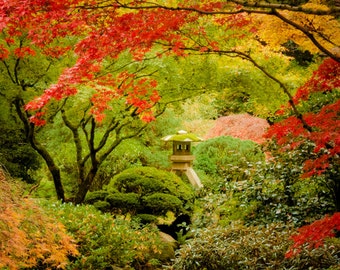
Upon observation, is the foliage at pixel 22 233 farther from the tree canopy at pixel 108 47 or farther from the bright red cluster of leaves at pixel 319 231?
the bright red cluster of leaves at pixel 319 231

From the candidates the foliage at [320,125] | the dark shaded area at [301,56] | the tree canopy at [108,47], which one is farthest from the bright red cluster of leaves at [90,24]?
the dark shaded area at [301,56]

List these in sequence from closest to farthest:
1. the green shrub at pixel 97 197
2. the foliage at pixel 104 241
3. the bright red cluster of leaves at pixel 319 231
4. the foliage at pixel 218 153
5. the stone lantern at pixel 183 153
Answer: the bright red cluster of leaves at pixel 319 231
the foliage at pixel 104 241
the green shrub at pixel 97 197
the stone lantern at pixel 183 153
the foliage at pixel 218 153

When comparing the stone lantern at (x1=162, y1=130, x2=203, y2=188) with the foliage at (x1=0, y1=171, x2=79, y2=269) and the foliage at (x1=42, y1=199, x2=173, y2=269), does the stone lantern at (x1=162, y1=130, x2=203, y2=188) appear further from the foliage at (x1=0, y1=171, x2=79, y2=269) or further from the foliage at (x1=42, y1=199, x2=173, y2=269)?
the foliage at (x1=0, y1=171, x2=79, y2=269)

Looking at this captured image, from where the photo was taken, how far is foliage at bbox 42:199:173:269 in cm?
616

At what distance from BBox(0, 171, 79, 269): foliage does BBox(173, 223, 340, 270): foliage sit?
1621 mm

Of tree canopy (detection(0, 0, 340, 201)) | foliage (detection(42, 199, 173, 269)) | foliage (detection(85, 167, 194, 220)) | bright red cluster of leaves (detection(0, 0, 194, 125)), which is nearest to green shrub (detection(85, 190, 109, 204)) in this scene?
foliage (detection(85, 167, 194, 220))

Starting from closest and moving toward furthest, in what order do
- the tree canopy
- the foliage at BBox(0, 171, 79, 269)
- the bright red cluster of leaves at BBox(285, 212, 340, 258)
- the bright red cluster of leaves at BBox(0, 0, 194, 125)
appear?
the foliage at BBox(0, 171, 79, 269) < the bright red cluster of leaves at BBox(285, 212, 340, 258) < the bright red cluster of leaves at BBox(0, 0, 194, 125) < the tree canopy

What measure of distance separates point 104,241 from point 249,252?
82.3 inches

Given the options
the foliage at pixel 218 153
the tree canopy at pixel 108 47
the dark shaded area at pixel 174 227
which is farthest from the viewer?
the foliage at pixel 218 153

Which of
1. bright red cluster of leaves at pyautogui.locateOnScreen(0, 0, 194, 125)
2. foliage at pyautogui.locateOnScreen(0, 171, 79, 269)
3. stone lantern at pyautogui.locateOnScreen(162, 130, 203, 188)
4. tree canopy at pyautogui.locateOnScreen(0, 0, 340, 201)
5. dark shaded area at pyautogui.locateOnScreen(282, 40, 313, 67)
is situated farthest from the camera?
dark shaded area at pyautogui.locateOnScreen(282, 40, 313, 67)

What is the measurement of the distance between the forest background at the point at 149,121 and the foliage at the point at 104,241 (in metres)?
0.02

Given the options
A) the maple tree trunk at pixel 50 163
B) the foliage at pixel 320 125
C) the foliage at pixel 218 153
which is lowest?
the foliage at pixel 218 153

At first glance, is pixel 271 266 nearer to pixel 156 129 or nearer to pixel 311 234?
pixel 311 234

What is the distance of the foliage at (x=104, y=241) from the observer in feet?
20.2
